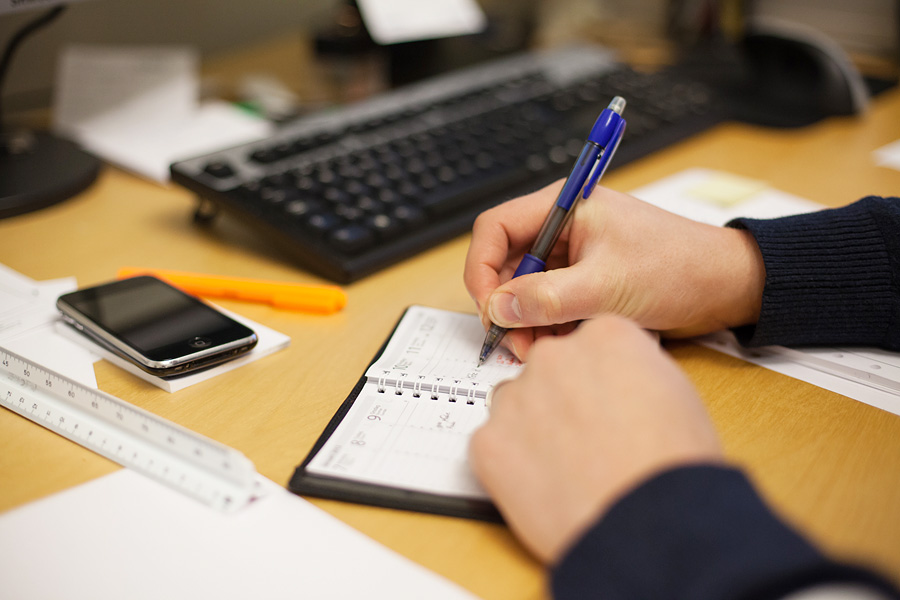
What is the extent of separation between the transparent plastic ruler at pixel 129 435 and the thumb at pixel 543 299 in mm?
190

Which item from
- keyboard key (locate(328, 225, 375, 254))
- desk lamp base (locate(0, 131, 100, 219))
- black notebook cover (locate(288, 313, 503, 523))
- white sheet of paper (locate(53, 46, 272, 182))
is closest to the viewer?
black notebook cover (locate(288, 313, 503, 523))

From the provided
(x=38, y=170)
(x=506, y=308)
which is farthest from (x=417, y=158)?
(x=38, y=170)

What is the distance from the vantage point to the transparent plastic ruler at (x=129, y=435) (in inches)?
14.6

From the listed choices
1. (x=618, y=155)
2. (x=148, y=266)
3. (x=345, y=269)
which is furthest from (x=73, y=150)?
(x=618, y=155)

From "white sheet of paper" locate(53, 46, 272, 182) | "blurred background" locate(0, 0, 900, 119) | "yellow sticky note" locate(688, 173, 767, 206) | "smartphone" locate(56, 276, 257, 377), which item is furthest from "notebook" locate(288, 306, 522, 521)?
"blurred background" locate(0, 0, 900, 119)

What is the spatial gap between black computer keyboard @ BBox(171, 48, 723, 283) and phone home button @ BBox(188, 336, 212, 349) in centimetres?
13

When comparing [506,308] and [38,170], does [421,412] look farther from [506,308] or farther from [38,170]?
[38,170]

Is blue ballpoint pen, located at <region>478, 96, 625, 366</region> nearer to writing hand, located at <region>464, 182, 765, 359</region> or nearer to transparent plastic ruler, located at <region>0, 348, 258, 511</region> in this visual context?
writing hand, located at <region>464, 182, 765, 359</region>

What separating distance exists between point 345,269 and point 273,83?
577mm

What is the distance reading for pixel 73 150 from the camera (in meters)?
0.79

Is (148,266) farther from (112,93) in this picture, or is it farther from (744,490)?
(744,490)

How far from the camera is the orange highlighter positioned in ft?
1.83

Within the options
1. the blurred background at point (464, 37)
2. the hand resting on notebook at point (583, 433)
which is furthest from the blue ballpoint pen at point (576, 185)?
the blurred background at point (464, 37)

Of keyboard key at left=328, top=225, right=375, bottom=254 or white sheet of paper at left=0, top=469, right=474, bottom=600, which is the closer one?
Answer: white sheet of paper at left=0, top=469, right=474, bottom=600
